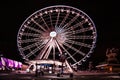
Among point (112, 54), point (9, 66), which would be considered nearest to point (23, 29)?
point (9, 66)

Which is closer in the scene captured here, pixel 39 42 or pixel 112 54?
pixel 39 42

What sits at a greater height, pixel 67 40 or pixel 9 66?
pixel 67 40

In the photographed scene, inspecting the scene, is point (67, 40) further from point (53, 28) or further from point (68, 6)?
point (68, 6)

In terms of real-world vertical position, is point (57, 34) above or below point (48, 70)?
above

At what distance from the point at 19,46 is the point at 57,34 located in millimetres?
8028

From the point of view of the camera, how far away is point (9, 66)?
88250mm

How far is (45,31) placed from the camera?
5050 centimetres

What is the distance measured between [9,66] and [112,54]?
109 ft

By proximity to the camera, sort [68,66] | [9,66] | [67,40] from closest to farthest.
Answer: [67,40], [68,66], [9,66]

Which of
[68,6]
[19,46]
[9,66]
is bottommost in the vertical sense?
[9,66]

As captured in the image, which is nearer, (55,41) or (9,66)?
(55,41)

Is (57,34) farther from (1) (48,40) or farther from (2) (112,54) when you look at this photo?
(2) (112,54)

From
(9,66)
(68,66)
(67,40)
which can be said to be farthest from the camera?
(9,66)

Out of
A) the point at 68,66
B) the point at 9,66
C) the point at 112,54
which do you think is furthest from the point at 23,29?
the point at 112,54
